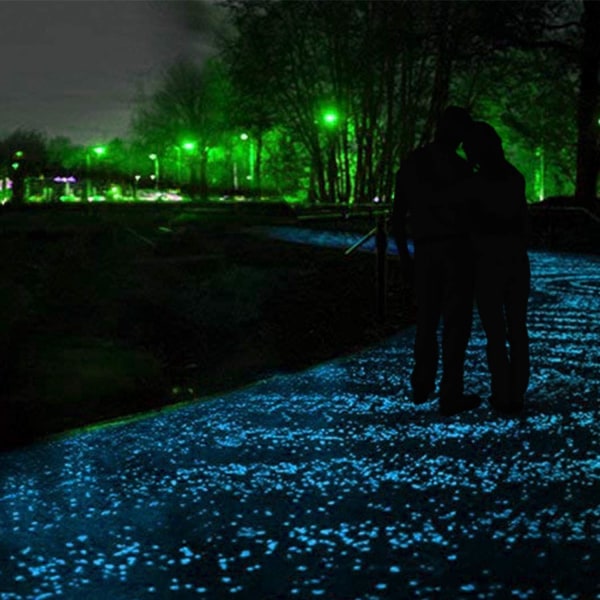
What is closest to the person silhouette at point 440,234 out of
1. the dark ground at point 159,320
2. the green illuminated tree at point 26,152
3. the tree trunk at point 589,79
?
the dark ground at point 159,320

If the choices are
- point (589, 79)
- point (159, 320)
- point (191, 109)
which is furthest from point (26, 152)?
point (159, 320)

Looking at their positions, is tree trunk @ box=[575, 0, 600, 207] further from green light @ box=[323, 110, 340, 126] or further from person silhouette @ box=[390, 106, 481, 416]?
person silhouette @ box=[390, 106, 481, 416]

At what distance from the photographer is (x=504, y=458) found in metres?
5.48

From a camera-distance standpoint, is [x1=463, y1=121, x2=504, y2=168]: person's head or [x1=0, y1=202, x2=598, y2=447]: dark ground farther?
[x1=0, y1=202, x2=598, y2=447]: dark ground

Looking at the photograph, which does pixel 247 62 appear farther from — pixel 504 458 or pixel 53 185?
pixel 53 185

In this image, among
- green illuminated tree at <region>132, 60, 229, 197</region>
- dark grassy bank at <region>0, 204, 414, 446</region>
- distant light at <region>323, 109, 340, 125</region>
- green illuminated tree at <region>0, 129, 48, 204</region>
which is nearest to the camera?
dark grassy bank at <region>0, 204, 414, 446</region>

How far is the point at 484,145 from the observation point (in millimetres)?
5977

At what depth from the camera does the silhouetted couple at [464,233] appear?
598 centimetres

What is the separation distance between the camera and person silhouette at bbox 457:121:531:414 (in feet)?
19.5

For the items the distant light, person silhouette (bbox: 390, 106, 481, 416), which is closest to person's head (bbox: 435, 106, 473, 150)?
person silhouette (bbox: 390, 106, 481, 416)

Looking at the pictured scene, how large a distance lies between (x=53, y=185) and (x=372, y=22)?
90.8m

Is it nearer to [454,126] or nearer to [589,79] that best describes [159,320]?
[454,126]

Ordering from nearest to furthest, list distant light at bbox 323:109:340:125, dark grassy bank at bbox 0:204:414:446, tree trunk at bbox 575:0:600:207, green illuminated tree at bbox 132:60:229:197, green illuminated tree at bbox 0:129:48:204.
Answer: dark grassy bank at bbox 0:204:414:446
tree trunk at bbox 575:0:600:207
distant light at bbox 323:109:340:125
green illuminated tree at bbox 132:60:229:197
green illuminated tree at bbox 0:129:48:204

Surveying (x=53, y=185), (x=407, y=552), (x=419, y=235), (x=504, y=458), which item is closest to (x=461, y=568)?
(x=407, y=552)
